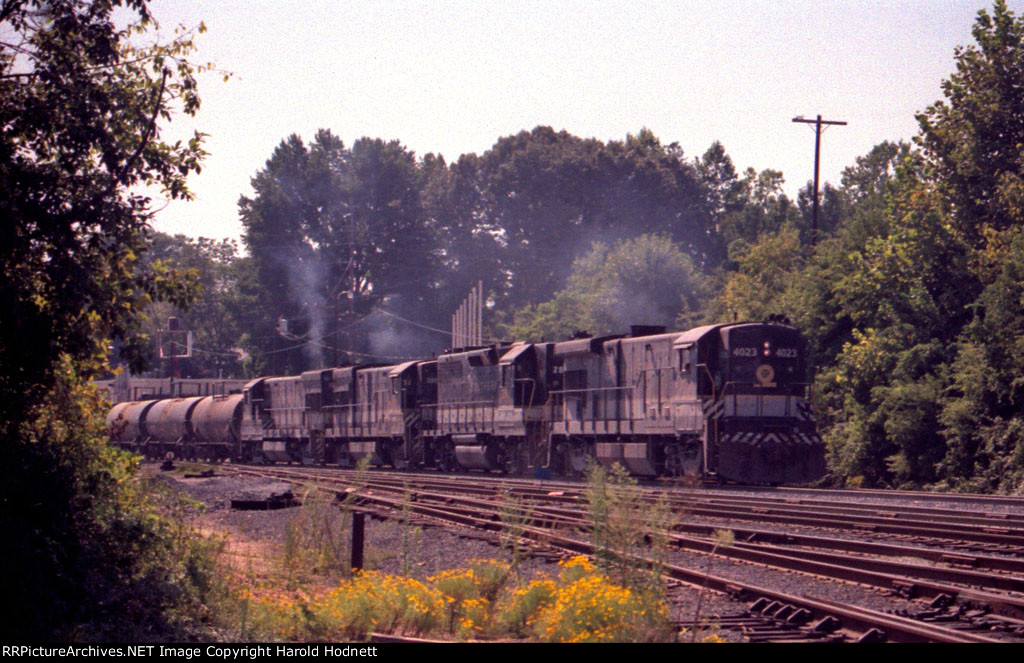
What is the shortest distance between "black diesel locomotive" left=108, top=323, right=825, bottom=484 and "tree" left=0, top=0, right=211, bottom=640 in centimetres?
187

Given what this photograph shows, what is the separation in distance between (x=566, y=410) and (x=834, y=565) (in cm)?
1758

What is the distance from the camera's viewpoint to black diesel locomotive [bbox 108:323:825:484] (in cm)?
2255

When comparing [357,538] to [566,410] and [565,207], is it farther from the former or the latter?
[565,207]

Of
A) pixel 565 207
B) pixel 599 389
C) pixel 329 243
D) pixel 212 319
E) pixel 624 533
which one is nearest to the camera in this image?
pixel 624 533

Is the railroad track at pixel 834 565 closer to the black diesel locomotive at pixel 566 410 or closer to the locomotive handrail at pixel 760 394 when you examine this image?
the black diesel locomotive at pixel 566 410

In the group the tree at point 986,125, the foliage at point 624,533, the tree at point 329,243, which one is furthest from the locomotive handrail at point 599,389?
the tree at point 329,243

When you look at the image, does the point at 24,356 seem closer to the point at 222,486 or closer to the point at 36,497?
the point at 36,497

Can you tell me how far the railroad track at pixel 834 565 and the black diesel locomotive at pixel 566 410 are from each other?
3.14 metres

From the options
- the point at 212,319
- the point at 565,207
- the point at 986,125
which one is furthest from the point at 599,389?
the point at 212,319

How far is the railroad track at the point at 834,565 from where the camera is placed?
26.1 ft

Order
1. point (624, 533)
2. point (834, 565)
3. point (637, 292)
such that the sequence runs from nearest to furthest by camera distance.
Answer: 1. point (624, 533)
2. point (834, 565)
3. point (637, 292)

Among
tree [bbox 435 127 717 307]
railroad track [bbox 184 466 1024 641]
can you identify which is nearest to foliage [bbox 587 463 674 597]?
railroad track [bbox 184 466 1024 641]

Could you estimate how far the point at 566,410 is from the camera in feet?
91.9

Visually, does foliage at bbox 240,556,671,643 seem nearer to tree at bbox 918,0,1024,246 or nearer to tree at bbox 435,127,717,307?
tree at bbox 918,0,1024,246
